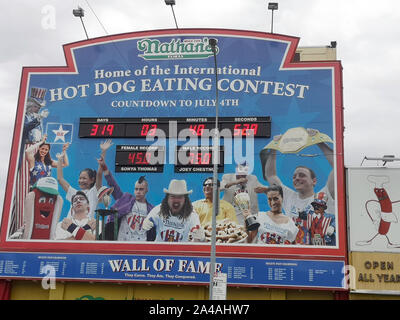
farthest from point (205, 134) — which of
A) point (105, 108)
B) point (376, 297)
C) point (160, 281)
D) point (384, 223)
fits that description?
point (376, 297)

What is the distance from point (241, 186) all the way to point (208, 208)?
1772 millimetres

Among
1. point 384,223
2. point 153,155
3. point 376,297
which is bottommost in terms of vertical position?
point 376,297

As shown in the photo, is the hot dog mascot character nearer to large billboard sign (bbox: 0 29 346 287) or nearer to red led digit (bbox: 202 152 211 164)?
large billboard sign (bbox: 0 29 346 287)

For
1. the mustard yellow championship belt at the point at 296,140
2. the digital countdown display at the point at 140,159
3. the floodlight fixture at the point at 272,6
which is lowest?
the digital countdown display at the point at 140,159

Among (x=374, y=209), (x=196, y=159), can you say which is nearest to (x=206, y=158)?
(x=196, y=159)

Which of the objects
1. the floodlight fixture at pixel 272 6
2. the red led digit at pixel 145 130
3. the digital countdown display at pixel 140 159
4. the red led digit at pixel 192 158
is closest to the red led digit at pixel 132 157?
the digital countdown display at pixel 140 159

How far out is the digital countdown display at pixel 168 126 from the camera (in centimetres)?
2162

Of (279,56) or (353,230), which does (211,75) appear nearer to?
(279,56)

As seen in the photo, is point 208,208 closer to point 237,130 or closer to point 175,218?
point 175,218

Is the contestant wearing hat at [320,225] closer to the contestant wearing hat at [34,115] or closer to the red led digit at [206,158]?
the red led digit at [206,158]

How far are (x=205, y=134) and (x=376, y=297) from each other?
33.3 feet

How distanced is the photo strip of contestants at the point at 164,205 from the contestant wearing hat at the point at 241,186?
0.04m

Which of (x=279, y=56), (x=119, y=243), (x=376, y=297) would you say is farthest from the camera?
(x=279, y=56)

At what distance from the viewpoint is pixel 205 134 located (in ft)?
71.6
